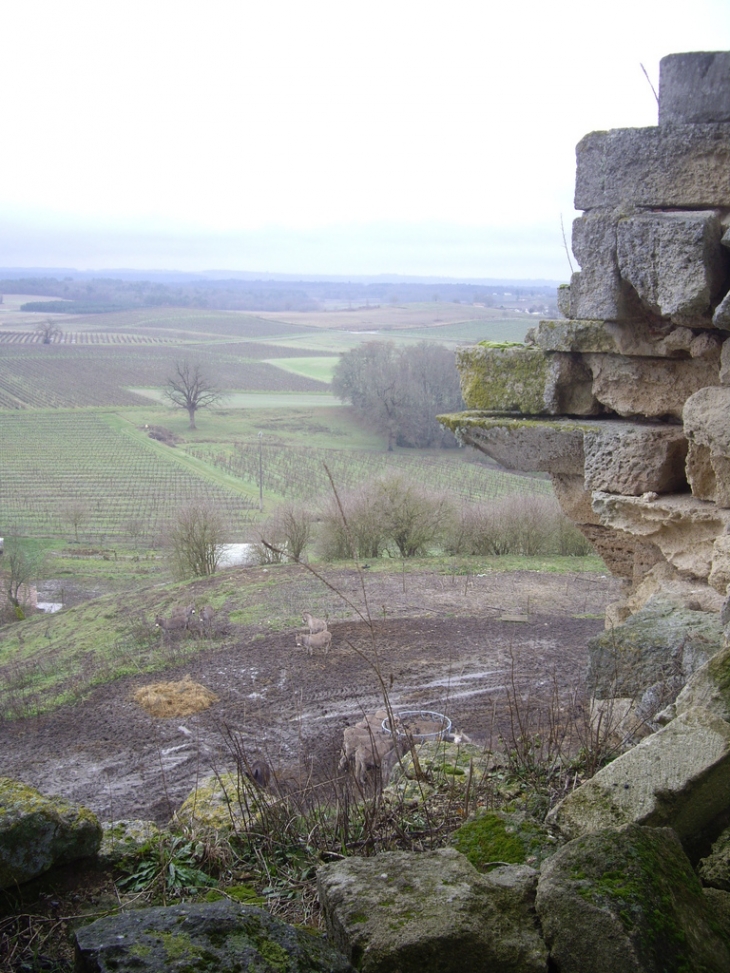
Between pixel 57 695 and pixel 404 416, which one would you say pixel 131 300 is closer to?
pixel 404 416

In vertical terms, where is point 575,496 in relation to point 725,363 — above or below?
below

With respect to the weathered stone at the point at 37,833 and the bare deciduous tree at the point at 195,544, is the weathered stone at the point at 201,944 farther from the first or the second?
the bare deciduous tree at the point at 195,544

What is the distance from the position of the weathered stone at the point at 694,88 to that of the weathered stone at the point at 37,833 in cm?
463

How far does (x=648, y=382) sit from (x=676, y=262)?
1.06 metres

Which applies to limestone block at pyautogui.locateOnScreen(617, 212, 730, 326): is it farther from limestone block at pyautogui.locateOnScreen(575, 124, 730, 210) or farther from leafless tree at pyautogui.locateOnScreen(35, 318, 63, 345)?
leafless tree at pyautogui.locateOnScreen(35, 318, 63, 345)

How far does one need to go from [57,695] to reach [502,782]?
10113 mm

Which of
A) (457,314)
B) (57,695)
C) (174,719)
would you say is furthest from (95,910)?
(457,314)

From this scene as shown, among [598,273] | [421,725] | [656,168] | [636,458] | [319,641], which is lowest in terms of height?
[319,641]

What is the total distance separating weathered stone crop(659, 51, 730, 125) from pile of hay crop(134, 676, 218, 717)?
9118 millimetres

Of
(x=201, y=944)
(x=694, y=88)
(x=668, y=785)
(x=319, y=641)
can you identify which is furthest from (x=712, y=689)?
(x=319, y=641)

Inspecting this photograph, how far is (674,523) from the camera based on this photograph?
5.28 metres

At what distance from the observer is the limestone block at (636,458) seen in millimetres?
5254

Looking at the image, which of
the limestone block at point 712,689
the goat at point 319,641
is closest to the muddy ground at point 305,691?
the goat at point 319,641

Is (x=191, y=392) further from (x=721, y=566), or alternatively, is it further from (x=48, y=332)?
(x=721, y=566)
